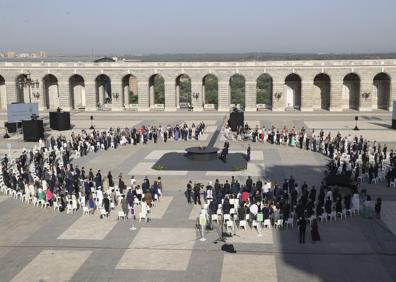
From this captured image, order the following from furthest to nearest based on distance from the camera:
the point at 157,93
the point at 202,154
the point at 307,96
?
1. the point at 157,93
2. the point at 307,96
3. the point at 202,154

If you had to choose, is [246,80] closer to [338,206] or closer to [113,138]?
[113,138]

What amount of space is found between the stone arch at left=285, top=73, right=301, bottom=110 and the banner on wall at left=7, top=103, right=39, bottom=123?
118 ft

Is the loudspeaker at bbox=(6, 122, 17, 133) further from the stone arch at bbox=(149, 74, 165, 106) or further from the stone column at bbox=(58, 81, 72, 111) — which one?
the stone arch at bbox=(149, 74, 165, 106)

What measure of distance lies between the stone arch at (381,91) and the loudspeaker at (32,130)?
147ft

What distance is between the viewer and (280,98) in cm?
6444

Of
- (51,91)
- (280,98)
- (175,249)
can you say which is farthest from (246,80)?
(175,249)

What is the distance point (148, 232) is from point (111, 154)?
17783 mm

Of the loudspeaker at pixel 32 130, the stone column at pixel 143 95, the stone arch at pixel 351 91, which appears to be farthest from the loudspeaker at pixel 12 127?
the stone arch at pixel 351 91

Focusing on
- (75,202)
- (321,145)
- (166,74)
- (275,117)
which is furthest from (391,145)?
(166,74)

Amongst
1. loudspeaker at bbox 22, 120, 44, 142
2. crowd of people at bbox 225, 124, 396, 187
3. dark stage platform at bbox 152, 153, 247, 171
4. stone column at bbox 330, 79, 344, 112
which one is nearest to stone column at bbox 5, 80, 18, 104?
loudspeaker at bbox 22, 120, 44, 142

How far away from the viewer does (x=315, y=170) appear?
30.8 meters

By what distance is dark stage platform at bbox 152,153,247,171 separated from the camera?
103ft

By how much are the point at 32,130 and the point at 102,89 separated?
104 feet

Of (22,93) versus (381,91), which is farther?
(22,93)
